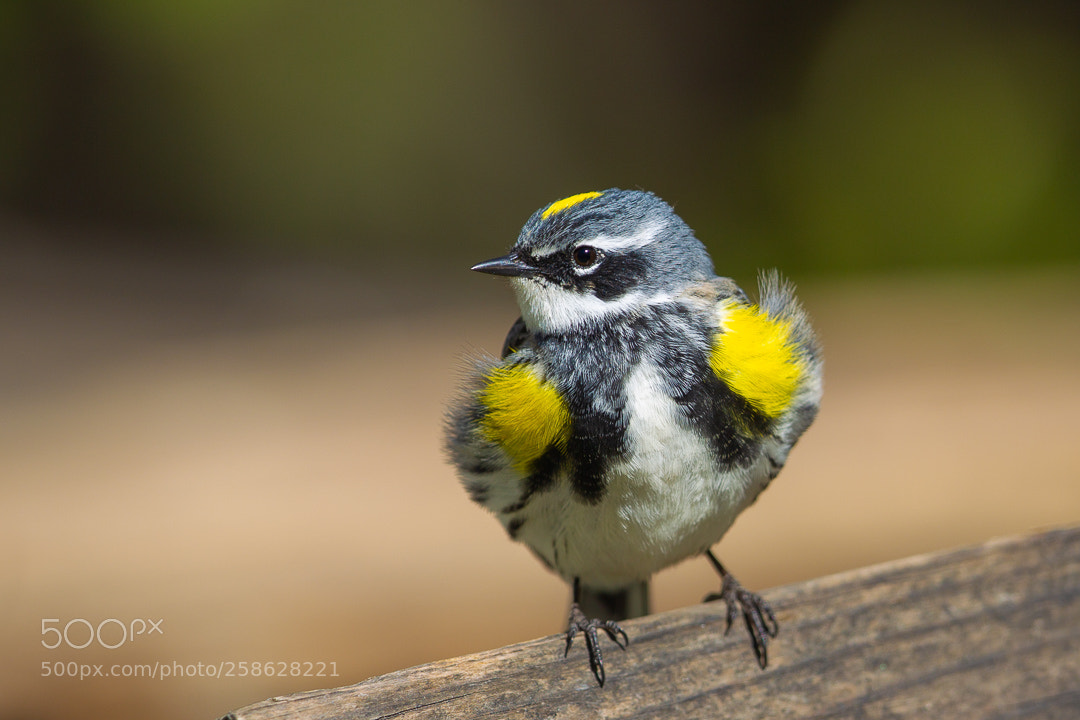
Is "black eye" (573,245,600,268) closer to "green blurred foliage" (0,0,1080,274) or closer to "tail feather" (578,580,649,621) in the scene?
"tail feather" (578,580,649,621)

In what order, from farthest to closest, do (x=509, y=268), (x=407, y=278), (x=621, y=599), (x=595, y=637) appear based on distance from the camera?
(x=407, y=278)
(x=621, y=599)
(x=509, y=268)
(x=595, y=637)

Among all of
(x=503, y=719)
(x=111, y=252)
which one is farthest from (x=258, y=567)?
(x=111, y=252)

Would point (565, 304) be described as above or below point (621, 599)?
above

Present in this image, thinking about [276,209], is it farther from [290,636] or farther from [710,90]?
[290,636]

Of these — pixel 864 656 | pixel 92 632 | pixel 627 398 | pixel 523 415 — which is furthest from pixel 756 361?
pixel 92 632

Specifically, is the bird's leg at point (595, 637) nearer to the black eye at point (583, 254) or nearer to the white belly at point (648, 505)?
the white belly at point (648, 505)

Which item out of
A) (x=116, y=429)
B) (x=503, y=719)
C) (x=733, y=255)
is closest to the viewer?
(x=503, y=719)

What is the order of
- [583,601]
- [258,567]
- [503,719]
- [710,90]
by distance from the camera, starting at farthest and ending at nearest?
1. [710,90]
2. [258,567]
3. [583,601]
4. [503,719]

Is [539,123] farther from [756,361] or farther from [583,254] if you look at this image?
[756,361]
